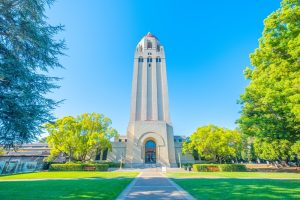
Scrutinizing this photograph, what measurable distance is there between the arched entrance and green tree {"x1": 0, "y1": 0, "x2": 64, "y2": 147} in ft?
100.0

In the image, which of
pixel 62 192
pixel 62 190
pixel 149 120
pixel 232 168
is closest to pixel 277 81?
pixel 62 192

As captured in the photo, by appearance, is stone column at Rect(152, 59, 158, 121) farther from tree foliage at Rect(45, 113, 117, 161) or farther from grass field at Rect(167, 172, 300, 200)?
grass field at Rect(167, 172, 300, 200)

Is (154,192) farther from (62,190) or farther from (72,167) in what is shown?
(72,167)

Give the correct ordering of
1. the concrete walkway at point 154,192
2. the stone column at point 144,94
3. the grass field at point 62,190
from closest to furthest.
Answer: the concrete walkway at point 154,192 < the grass field at point 62,190 < the stone column at point 144,94

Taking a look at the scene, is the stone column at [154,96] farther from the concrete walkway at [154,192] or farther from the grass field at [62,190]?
the concrete walkway at [154,192]

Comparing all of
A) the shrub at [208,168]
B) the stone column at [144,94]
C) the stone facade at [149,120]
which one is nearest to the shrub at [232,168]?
the shrub at [208,168]

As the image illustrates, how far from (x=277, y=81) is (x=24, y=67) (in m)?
13.1

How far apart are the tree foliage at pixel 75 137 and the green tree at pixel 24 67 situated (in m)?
18.7

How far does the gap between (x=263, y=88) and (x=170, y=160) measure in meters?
28.5

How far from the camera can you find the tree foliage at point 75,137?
2574cm

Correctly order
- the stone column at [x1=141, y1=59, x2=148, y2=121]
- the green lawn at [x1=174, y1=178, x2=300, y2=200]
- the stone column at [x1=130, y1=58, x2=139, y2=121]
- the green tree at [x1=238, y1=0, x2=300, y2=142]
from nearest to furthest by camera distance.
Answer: the green lawn at [x1=174, y1=178, x2=300, y2=200], the green tree at [x1=238, y1=0, x2=300, y2=142], the stone column at [x1=130, y1=58, x2=139, y2=121], the stone column at [x1=141, y1=59, x2=148, y2=121]

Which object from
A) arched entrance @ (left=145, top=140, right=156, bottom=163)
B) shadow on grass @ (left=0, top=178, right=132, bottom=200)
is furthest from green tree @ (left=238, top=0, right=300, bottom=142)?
arched entrance @ (left=145, top=140, right=156, bottom=163)

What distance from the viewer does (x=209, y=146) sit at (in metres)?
27.8

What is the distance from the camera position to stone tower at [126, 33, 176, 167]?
34.3 metres
